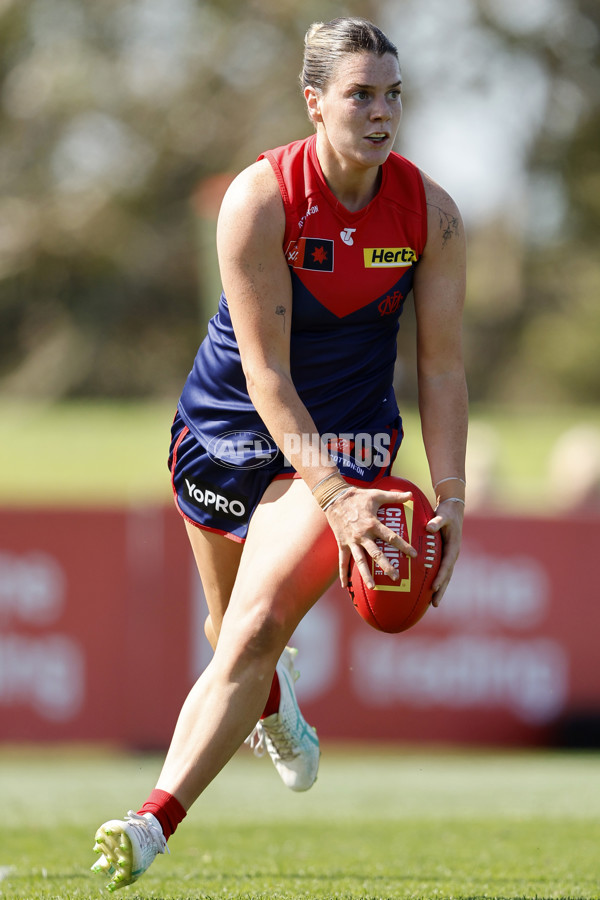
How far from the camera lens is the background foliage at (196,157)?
85.0ft

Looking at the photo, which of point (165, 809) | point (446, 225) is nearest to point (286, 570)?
point (165, 809)

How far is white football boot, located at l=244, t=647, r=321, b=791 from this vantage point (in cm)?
491

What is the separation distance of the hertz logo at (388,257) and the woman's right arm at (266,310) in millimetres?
266

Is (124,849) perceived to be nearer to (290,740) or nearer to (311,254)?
(290,740)

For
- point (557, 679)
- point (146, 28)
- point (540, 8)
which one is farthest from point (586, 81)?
point (557, 679)

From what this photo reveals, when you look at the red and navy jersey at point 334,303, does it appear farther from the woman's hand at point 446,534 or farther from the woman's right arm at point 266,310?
the woman's hand at point 446,534

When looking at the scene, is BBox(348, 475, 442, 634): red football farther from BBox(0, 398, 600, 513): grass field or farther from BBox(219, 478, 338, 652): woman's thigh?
BBox(0, 398, 600, 513): grass field

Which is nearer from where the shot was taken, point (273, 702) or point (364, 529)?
point (364, 529)

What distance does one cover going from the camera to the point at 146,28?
2852 cm

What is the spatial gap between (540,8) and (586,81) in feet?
5.50

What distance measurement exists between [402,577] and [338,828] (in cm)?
321

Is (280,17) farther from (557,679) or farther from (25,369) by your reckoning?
(557,679)

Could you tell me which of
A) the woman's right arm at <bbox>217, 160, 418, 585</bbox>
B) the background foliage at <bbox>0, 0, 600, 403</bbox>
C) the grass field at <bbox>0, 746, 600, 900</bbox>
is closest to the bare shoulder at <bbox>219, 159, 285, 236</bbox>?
the woman's right arm at <bbox>217, 160, 418, 585</bbox>

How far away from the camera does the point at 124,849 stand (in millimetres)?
3682
